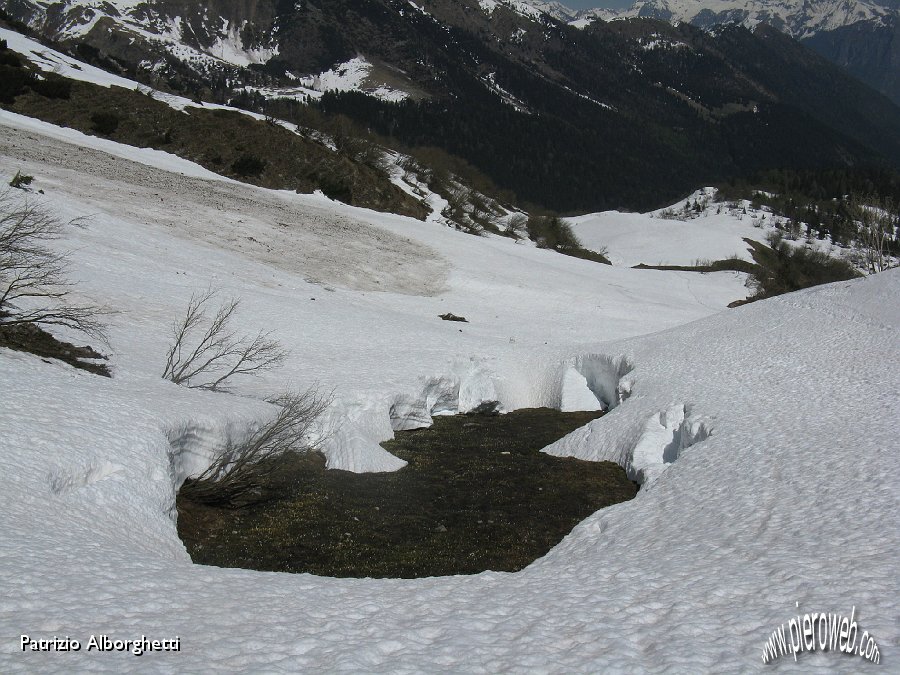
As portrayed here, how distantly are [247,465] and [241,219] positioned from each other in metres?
26.8

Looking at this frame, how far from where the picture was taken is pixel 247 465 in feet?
41.3

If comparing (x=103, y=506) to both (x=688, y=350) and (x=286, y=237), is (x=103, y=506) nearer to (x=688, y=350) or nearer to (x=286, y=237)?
(x=688, y=350)

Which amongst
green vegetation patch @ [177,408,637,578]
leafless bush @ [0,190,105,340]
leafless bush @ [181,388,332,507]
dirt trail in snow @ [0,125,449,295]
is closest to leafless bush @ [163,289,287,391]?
leafless bush @ [0,190,105,340]

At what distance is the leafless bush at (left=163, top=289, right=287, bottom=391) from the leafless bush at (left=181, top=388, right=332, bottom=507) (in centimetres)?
320

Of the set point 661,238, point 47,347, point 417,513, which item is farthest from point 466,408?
point 661,238

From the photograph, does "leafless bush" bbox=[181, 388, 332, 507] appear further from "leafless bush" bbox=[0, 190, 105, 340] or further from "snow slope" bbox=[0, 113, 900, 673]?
"leafless bush" bbox=[0, 190, 105, 340]

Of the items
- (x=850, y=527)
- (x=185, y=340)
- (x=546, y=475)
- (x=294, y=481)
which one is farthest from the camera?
(x=185, y=340)

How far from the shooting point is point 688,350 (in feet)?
72.0

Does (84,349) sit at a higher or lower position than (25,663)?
higher

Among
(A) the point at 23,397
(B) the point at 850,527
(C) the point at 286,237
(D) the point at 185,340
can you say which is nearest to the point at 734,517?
(B) the point at 850,527

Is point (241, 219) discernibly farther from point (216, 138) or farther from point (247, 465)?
point (247, 465)

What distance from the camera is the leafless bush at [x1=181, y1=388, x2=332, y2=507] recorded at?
475 inches

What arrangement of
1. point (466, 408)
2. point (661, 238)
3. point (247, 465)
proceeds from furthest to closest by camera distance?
point (661, 238) < point (466, 408) < point (247, 465)

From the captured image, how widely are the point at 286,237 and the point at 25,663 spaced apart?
32.7m
